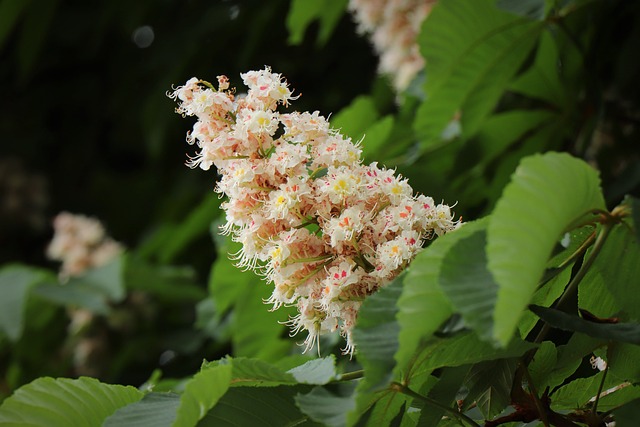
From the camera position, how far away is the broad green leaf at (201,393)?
818 millimetres

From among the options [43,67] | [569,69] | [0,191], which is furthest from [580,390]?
[0,191]

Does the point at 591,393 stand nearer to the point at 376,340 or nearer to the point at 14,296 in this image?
the point at 376,340

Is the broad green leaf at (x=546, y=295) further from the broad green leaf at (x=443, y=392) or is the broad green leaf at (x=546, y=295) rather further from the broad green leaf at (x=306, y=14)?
the broad green leaf at (x=306, y=14)

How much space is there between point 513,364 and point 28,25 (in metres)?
2.32

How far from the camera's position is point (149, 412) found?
0.90m

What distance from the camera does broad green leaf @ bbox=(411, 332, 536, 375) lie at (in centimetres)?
87

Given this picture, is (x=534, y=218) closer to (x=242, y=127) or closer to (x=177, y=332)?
(x=242, y=127)

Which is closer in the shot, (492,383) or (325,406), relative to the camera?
(325,406)

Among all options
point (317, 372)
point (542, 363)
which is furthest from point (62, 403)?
point (542, 363)

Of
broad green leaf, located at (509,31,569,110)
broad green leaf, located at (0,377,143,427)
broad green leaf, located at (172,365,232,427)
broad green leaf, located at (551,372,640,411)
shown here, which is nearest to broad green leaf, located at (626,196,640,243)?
broad green leaf, located at (551,372,640,411)

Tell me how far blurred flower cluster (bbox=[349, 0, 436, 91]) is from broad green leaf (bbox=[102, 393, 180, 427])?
5.19ft

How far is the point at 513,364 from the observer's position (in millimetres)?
939

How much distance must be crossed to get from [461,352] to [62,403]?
1.37 feet

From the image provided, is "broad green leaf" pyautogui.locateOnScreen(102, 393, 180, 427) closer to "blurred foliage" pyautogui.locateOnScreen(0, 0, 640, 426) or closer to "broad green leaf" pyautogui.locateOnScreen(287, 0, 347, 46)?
"blurred foliage" pyautogui.locateOnScreen(0, 0, 640, 426)
